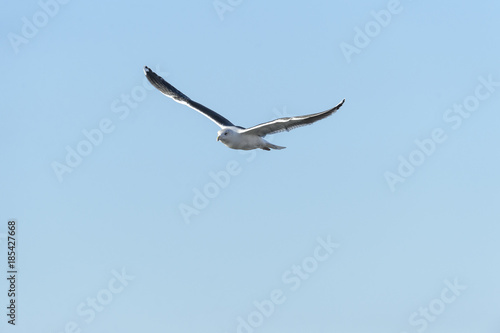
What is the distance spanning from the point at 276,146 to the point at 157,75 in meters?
7.98

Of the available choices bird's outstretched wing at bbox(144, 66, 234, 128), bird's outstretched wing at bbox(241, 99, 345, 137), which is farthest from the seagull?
bird's outstretched wing at bbox(144, 66, 234, 128)

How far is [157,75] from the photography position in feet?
109

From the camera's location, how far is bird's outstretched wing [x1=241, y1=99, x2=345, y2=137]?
2558cm

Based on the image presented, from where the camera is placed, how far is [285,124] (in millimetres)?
26453

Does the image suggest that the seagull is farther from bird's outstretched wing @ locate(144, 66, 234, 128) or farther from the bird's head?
bird's outstretched wing @ locate(144, 66, 234, 128)

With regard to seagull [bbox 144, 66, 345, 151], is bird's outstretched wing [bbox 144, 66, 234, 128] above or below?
above

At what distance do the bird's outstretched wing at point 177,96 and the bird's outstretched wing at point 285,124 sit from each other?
2895mm

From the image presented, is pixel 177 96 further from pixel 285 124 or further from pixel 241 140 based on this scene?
pixel 285 124

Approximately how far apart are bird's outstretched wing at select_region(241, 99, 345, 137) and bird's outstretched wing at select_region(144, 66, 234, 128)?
289 centimetres

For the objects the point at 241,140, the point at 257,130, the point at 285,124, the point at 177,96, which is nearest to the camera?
the point at 285,124

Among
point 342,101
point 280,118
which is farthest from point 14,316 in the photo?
point 342,101

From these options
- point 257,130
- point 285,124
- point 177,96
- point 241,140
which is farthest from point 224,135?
point 177,96

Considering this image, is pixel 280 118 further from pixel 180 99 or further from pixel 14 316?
pixel 14 316

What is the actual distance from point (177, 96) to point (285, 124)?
702 cm
